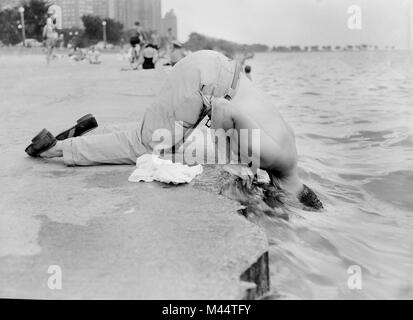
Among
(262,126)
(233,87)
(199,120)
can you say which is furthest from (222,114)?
(199,120)

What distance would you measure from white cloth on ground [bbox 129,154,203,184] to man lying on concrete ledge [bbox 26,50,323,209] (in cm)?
30

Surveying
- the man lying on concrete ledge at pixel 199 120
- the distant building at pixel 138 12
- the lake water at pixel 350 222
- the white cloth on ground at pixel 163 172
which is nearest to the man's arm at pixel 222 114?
the man lying on concrete ledge at pixel 199 120

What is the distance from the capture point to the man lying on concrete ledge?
10.8ft

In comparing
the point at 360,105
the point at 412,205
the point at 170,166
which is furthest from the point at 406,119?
the point at 170,166

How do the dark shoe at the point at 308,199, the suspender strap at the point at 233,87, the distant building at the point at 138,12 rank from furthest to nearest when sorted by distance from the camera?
the distant building at the point at 138,12, the dark shoe at the point at 308,199, the suspender strap at the point at 233,87

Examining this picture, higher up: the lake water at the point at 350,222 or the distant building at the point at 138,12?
the distant building at the point at 138,12

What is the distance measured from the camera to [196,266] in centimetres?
205

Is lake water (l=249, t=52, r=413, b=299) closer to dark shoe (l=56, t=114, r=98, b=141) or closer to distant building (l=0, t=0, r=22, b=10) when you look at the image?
dark shoe (l=56, t=114, r=98, b=141)

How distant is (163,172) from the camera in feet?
10.4

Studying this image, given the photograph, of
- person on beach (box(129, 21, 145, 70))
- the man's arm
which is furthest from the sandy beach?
person on beach (box(129, 21, 145, 70))

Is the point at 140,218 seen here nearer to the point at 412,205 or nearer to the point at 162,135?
the point at 162,135

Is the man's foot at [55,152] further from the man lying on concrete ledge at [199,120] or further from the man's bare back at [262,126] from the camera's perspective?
the man's bare back at [262,126]

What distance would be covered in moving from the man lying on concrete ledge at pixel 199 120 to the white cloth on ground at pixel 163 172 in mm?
303

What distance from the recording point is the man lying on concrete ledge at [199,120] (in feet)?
10.8
